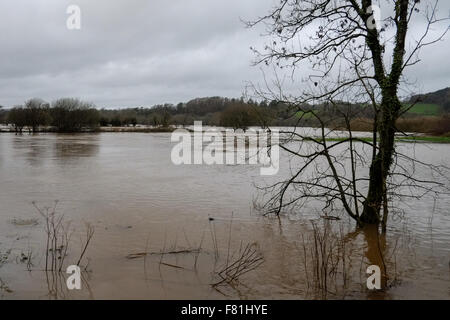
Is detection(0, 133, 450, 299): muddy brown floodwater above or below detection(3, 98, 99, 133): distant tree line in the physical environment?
below

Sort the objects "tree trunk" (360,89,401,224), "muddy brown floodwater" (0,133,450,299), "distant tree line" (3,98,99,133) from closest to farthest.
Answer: "muddy brown floodwater" (0,133,450,299)
"tree trunk" (360,89,401,224)
"distant tree line" (3,98,99,133)

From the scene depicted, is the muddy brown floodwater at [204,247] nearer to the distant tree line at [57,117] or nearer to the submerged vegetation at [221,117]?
the submerged vegetation at [221,117]

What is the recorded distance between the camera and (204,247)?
7.34m

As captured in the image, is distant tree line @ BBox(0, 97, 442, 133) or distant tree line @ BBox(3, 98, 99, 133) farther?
distant tree line @ BBox(3, 98, 99, 133)

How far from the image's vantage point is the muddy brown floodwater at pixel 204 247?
213 inches

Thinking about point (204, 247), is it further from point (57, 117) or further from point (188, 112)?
point (188, 112)

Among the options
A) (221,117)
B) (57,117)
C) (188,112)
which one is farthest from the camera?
(188,112)

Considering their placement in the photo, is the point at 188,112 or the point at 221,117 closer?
the point at 221,117

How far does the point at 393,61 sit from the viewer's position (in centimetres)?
765

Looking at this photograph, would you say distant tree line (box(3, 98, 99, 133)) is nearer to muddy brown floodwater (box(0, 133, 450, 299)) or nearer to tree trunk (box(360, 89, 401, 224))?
muddy brown floodwater (box(0, 133, 450, 299))

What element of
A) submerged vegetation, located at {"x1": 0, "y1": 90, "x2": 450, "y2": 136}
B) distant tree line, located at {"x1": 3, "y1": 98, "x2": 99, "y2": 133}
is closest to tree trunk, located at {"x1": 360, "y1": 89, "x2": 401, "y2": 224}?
submerged vegetation, located at {"x1": 0, "y1": 90, "x2": 450, "y2": 136}

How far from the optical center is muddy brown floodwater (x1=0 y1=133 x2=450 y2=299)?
5410mm

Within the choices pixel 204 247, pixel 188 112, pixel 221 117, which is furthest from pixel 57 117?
pixel 188 112
